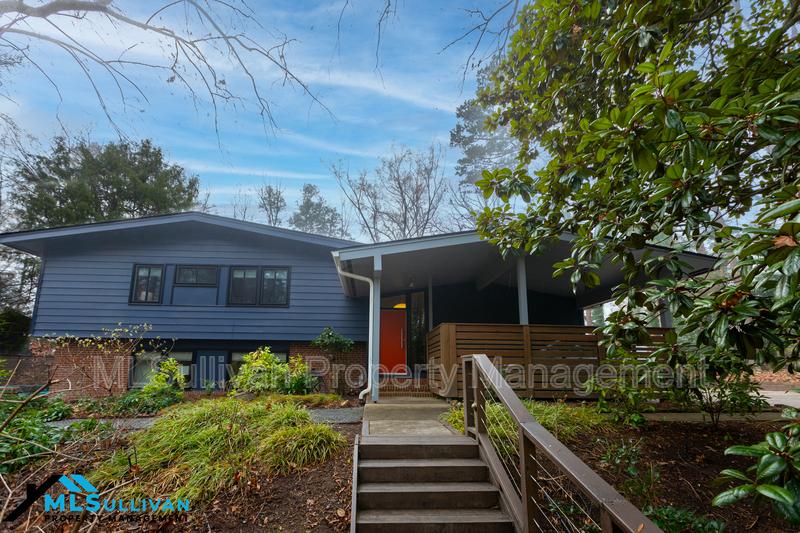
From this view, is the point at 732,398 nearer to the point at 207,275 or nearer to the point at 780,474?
the point at 780,474

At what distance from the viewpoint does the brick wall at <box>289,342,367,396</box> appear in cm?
1012

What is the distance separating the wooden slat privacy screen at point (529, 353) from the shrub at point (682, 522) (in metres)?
3.76

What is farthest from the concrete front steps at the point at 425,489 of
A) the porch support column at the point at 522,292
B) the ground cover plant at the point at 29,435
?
the porch support column at the point at 522,292

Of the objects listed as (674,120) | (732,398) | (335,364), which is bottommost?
(732,398)

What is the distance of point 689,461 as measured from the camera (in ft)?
15.1

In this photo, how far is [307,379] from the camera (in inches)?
336

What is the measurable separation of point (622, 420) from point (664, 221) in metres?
3.45

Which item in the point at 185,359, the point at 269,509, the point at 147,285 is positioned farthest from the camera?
the point at 147,285

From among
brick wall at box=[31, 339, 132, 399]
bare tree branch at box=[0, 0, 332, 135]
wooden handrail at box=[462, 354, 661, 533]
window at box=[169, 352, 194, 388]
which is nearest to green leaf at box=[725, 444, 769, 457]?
wooden handrail at box=[462, 354, 661, 533]

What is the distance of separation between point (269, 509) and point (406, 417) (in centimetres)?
260

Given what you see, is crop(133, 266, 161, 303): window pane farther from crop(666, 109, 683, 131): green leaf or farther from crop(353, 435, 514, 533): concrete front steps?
crop(666, 109, 683, 131): green leaf

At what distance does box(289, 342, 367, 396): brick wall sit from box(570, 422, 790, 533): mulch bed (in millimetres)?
6100

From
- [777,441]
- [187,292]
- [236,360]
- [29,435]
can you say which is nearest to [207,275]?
[187,292]

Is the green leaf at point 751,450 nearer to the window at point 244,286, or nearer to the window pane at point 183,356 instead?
the window at point 244,286
